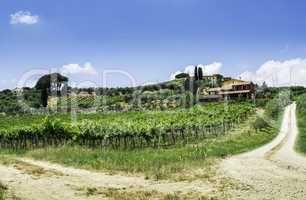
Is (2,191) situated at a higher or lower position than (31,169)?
higher

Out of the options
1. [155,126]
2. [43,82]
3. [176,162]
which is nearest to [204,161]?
[176,162]

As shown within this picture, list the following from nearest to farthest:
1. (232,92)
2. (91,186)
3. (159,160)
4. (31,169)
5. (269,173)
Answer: (91,186), (269,173), (159,160), (31,169), (232,92)

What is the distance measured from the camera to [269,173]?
28.0 metres

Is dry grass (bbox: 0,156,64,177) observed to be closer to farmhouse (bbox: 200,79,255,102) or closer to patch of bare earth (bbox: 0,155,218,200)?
patch of bare earth (bbox: 0,155,218,200)

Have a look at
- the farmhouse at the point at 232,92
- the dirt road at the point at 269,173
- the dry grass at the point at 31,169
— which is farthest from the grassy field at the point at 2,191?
the farmhouse at the point at 232,92

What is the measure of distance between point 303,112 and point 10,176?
66333mm

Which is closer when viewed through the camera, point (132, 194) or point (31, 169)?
point (132, 194)

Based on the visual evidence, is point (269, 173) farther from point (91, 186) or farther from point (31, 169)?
point (31, 169)

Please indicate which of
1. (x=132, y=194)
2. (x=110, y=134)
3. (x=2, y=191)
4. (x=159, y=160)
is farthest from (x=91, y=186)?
(x=110, y=134)

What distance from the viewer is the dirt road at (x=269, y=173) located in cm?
2247

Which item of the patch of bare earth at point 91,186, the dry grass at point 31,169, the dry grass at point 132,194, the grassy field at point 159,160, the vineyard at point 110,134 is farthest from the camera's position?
the vineyard at point 110,134

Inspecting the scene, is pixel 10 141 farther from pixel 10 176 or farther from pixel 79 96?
pixel 79 96

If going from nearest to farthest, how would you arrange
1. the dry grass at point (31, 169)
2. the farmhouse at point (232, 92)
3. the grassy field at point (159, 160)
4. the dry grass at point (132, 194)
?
Answer: 1. the dry grass at point (132, 194)
2. the grassy field at point (159, 160)
3. the dry grass at point (31, 169)
4. the farmhouse at point (232, 92)

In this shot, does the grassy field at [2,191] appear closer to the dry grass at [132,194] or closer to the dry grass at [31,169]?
the dry grass at [132,194]
